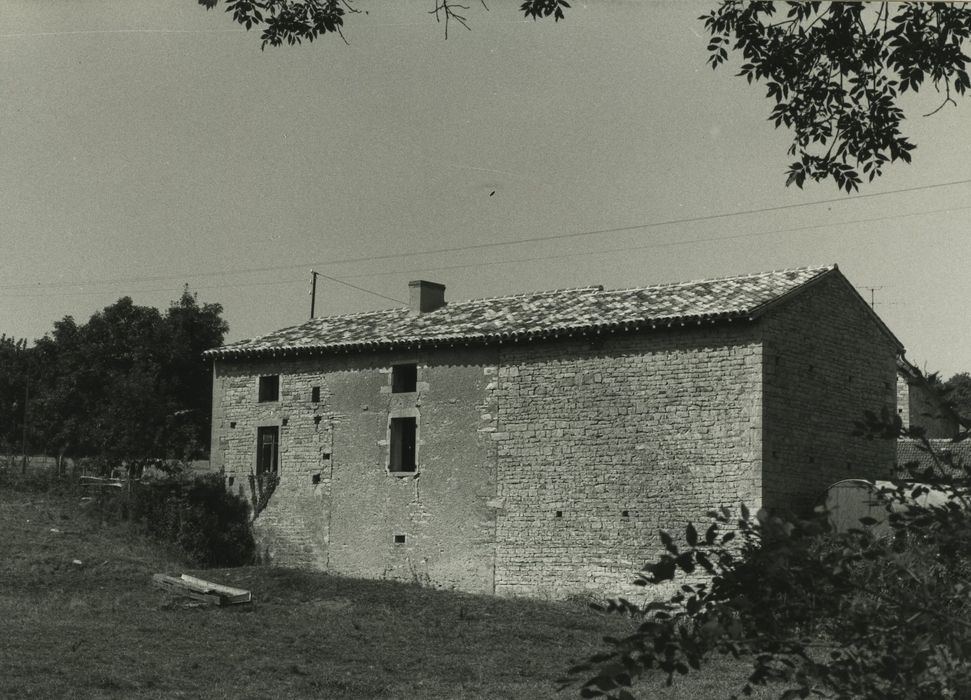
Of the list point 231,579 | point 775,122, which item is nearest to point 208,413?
point 231,579

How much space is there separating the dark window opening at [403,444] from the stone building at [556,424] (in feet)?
0.17

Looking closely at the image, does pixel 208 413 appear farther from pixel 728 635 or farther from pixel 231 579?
pixel 728 635

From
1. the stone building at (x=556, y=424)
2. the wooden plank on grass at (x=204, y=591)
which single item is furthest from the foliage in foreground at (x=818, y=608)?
the wooden plank on grass at (x=204, y=591)

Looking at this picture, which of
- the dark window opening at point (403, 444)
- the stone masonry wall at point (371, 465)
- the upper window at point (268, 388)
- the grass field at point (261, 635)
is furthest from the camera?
the upper window at point (268, 388)

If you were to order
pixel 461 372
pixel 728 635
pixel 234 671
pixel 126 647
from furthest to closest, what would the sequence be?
pixel 461 372 < pixel 126 647 < pixel 234 671 < pixel 728 635

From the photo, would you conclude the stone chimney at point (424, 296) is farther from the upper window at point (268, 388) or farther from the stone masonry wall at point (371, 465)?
the upper window at point (268, 388)

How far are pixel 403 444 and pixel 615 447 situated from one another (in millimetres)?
5166

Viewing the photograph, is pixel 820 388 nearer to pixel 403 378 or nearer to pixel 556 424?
pixel 556 424

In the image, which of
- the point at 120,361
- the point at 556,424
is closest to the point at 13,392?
the point at 120,361

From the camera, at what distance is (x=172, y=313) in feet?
125

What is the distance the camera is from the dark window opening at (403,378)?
843 inches

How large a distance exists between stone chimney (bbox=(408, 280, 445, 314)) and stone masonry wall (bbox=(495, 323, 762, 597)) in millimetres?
3824

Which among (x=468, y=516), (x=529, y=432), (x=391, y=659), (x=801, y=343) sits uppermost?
(x=801, y=343)

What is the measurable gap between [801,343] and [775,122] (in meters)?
11.5
